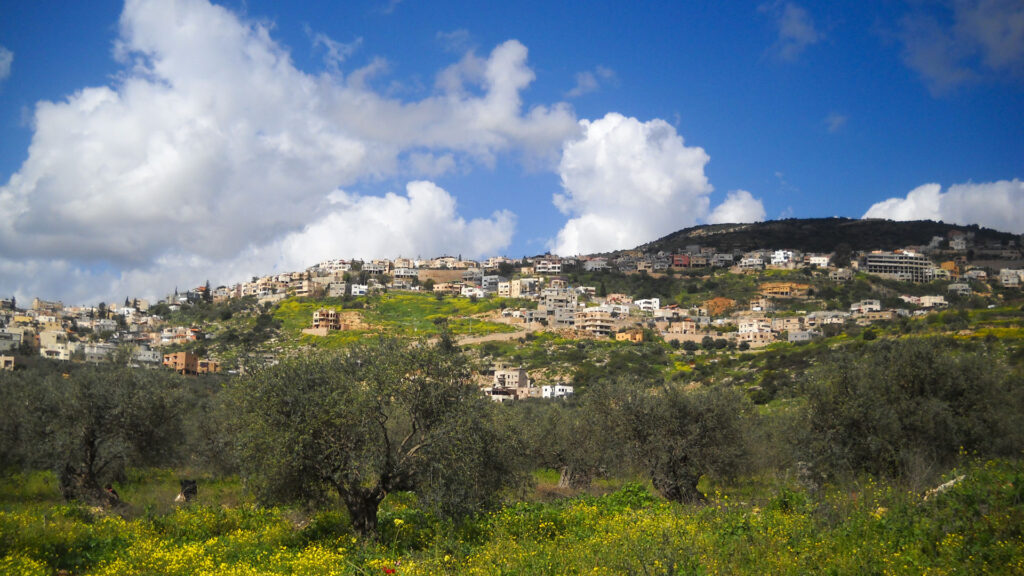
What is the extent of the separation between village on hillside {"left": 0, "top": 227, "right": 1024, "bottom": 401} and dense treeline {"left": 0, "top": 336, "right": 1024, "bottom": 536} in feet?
172

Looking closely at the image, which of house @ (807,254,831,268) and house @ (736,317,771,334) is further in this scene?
house @ (807,254,831,268)

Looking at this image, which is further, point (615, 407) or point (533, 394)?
point (533, 394)

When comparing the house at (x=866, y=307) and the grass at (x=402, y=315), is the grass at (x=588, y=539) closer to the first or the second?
the grass at (x=402, y=315)

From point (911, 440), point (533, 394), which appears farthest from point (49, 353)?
point (911, 440)

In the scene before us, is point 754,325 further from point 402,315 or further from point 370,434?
point 370,434

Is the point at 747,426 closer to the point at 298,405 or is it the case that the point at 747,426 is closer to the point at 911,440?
the point at 911,440

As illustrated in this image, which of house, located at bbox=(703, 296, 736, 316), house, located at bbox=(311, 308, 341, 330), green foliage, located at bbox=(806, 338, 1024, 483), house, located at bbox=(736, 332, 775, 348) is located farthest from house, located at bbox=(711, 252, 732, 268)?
green foliage, located at bbox=(806, 338, 1024, 483)

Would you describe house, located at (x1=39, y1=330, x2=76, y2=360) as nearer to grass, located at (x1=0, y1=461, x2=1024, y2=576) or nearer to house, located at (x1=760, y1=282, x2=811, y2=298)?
grass, located at (x1=0, y1=461, x2=1024, y2=576)

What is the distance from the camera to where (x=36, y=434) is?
22297 mm

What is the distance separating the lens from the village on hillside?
10450cm

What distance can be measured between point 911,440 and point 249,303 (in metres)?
159

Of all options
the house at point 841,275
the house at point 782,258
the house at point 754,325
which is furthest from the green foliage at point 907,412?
the house at point 782,258

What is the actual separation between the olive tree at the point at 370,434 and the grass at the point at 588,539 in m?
1.03

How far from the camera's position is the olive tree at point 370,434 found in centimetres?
1363
